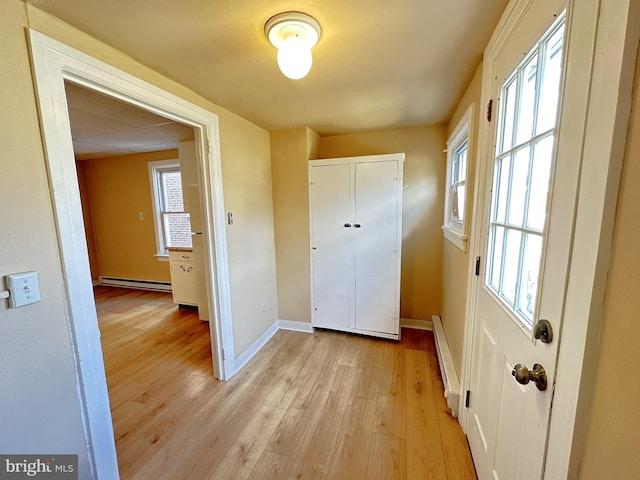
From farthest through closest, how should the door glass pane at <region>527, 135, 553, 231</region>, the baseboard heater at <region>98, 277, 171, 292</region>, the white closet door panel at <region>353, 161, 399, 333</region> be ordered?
1. the baseboard heater at <region>98, 277, 171, 292</region>
2. the white closet door panel at <region>353, 161, 399, 333</region>
3. the door glass pane at <region>527, 135, 553, 231</region>

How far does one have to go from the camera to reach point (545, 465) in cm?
72

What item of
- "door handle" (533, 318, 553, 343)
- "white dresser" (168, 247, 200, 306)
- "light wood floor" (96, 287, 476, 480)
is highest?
"door handle" (533, 318, 553, 343)

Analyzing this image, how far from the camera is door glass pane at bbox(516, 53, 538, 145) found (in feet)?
2.98

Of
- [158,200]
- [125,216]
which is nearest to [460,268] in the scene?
[158,200]

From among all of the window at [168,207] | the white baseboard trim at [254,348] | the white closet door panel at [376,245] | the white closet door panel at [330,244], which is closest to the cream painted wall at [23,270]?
the white baseboard trim at [254,348]

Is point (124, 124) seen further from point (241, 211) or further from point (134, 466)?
point (134, 466)

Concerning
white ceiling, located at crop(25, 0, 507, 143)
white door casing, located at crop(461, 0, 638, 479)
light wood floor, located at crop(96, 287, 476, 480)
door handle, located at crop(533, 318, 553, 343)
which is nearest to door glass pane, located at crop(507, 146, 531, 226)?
white door casing, located at crop(461, 0, 638, 479)

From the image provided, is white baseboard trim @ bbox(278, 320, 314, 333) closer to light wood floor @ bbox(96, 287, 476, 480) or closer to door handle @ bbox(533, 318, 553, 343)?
light wood floor @ bbox(96, 287, 476, 480)

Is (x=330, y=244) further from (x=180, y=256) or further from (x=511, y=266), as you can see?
(x=180, y=256)

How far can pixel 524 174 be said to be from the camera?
961 mm

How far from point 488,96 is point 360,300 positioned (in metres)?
1.97

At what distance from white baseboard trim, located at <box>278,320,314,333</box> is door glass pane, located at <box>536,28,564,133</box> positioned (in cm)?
258

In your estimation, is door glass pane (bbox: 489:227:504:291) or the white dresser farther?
the white dresser

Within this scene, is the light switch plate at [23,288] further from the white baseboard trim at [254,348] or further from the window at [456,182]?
the window at [456,182]
